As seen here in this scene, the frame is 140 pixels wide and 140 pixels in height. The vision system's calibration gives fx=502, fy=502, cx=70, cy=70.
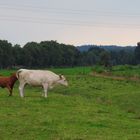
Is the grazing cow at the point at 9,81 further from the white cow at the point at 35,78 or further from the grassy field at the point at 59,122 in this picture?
the grassy field at the point at 59,122

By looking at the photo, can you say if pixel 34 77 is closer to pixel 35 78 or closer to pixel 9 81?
pixel 35 78

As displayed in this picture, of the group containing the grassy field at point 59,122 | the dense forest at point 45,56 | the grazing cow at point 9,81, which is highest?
the dense forest at point 45,56

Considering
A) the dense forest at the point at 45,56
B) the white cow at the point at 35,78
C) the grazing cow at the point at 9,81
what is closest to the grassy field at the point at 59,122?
the white cow at the point at 35,78

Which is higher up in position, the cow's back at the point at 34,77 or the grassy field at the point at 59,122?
the cow's back at the point at 34,77

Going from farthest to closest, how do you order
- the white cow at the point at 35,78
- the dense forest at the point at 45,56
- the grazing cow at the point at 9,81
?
the dense forest at the point at 45,56 < the grazing cow at the point at 9,81 < the white cow at the point at 35,78

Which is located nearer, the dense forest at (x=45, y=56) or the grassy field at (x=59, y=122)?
the grassy field at (x=59, y=122)

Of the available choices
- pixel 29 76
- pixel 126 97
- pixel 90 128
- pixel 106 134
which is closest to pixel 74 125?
pixel 90 128

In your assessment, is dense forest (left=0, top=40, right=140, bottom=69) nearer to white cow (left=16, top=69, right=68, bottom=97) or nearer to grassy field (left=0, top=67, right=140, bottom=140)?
white cow (left=16, top=69, right=68, bottom=97)

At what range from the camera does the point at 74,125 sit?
17250 millimetres

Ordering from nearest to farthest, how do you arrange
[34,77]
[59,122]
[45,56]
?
[59,122] < [34,77] < [45,56]

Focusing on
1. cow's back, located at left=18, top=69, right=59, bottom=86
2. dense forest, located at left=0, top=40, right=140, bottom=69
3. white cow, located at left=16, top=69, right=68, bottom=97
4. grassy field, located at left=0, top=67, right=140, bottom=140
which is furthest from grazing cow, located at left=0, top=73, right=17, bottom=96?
dense forest, located at left=0, top=40, right=140, bottom=69

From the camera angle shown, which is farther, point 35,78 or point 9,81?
point 9,81

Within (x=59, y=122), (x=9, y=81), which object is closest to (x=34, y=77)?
(x=9, y=81)

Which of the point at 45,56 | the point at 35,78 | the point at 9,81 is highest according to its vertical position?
the point at 45,56
